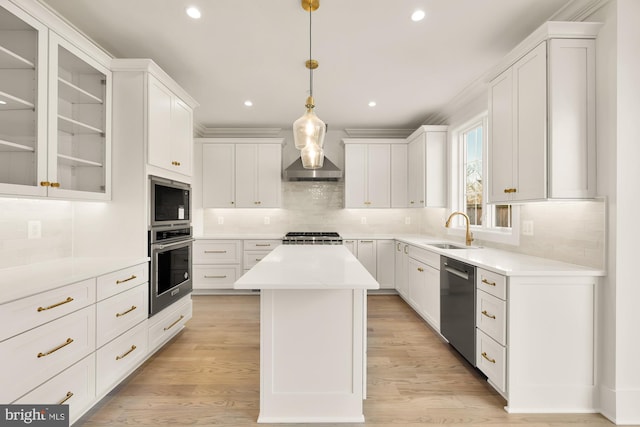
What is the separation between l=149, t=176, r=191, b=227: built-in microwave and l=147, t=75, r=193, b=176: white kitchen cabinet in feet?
0.48

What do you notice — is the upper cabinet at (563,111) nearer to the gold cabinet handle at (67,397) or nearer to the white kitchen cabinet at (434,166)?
the white kitchen cabinet at (434,166)

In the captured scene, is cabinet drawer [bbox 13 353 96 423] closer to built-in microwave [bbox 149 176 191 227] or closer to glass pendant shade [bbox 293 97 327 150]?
built-in microwave [bbox 149 176 191 227]

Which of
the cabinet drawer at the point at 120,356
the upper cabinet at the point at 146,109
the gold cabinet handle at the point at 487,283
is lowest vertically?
the cabinet drawer at the point at 120,356

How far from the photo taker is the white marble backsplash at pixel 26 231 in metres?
1.91

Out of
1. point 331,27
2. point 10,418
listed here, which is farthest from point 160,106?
point 10,418

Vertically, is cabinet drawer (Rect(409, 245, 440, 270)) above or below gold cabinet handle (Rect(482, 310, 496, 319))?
above

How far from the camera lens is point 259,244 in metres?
4.52

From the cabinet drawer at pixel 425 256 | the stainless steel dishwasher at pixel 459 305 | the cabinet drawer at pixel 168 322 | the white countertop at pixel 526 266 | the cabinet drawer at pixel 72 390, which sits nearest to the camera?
the cabinet drawer at pixel 72 390

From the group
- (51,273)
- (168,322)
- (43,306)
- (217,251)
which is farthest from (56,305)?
(217,251)

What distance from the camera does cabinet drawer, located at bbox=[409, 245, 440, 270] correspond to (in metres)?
3.02

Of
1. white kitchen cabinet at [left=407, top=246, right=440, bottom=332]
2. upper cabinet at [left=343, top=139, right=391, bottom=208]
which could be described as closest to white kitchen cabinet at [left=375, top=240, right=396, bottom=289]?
white kitchen cabinet at [left=407, top=246, right=440, bottom=332]

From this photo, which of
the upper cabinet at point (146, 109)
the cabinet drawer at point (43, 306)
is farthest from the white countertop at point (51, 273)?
the upper cabinet at point (146, 109)

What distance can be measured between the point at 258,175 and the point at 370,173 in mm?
1797

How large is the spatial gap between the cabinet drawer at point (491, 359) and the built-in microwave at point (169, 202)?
2.69 meters
